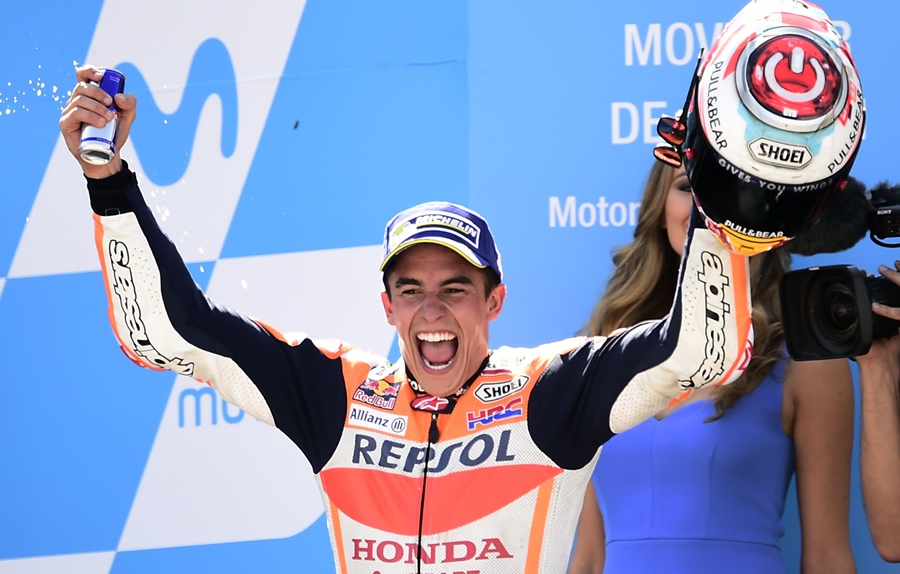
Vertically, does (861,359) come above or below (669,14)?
below

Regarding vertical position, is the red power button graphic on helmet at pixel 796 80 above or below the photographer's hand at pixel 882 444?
above

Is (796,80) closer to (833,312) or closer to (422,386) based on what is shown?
(833,312)

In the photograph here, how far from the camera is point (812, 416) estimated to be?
8.63 ft

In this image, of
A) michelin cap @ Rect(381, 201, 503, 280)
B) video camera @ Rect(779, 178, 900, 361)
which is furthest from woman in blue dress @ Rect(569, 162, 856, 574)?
michelin cap @ Rect(381, 201, 503, 280)

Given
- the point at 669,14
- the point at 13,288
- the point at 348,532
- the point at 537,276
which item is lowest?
the point at 348,532

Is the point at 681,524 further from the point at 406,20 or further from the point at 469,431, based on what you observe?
the point at 406,20

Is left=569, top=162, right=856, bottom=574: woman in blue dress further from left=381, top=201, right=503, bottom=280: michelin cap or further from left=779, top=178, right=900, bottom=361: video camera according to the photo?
left=381, top=201, right=503, bottom=280: michelin cap

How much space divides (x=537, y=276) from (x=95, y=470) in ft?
4.19

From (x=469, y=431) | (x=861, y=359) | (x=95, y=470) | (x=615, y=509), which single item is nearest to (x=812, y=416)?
(x=861, y=359)

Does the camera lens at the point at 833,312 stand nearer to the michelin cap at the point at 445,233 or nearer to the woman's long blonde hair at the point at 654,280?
the woman's long blonde hair at the point at 654,280

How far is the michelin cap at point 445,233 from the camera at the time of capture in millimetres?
2387

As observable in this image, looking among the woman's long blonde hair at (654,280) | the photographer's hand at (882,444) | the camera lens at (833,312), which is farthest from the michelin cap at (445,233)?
the photographer's hand at (882,444)

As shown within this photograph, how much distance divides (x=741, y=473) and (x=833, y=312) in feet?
1.77

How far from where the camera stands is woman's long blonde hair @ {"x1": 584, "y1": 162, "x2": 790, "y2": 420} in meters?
2.75
